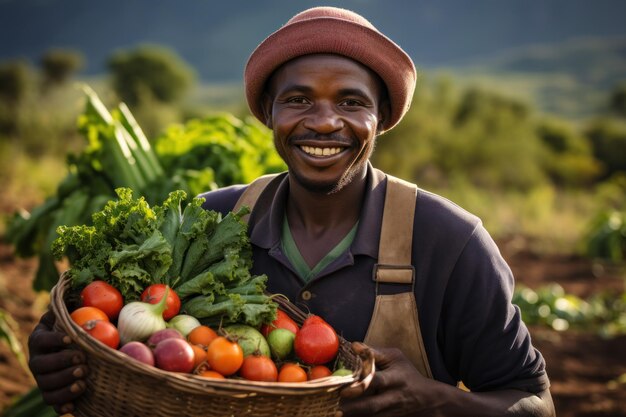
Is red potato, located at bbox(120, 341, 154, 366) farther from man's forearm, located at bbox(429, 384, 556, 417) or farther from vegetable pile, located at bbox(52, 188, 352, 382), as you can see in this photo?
man's forearm, located at bbox(429, 384, 556, 417)

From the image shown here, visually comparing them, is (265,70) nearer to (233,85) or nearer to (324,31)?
(324,31)

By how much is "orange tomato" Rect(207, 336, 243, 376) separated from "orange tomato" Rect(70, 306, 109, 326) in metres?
0.36

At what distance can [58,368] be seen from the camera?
7.61 feet

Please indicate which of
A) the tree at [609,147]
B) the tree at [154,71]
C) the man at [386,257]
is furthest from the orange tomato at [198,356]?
the tree at [154,71]

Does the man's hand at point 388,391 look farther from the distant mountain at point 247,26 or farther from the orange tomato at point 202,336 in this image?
the distant mountain at point 247,26

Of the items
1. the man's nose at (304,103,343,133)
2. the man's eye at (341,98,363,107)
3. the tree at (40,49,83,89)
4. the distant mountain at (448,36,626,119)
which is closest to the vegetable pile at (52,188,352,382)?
the man's nose at (304,103,343,133)

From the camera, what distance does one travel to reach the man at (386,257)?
269 centimetres

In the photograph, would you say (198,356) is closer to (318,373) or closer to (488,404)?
(318,373)

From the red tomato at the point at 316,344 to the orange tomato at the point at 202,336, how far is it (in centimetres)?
28

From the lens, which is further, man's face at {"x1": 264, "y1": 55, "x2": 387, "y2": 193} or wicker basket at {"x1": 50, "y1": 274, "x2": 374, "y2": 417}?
man's face at {"x1": 264, "y1": 55, "x2": 387, "y2": 193}

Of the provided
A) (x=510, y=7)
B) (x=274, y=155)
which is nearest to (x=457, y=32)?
(x=510, y=7)

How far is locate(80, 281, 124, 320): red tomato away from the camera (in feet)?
7.97

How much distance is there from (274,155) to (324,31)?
2457 millimetres

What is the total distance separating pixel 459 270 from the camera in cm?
272
